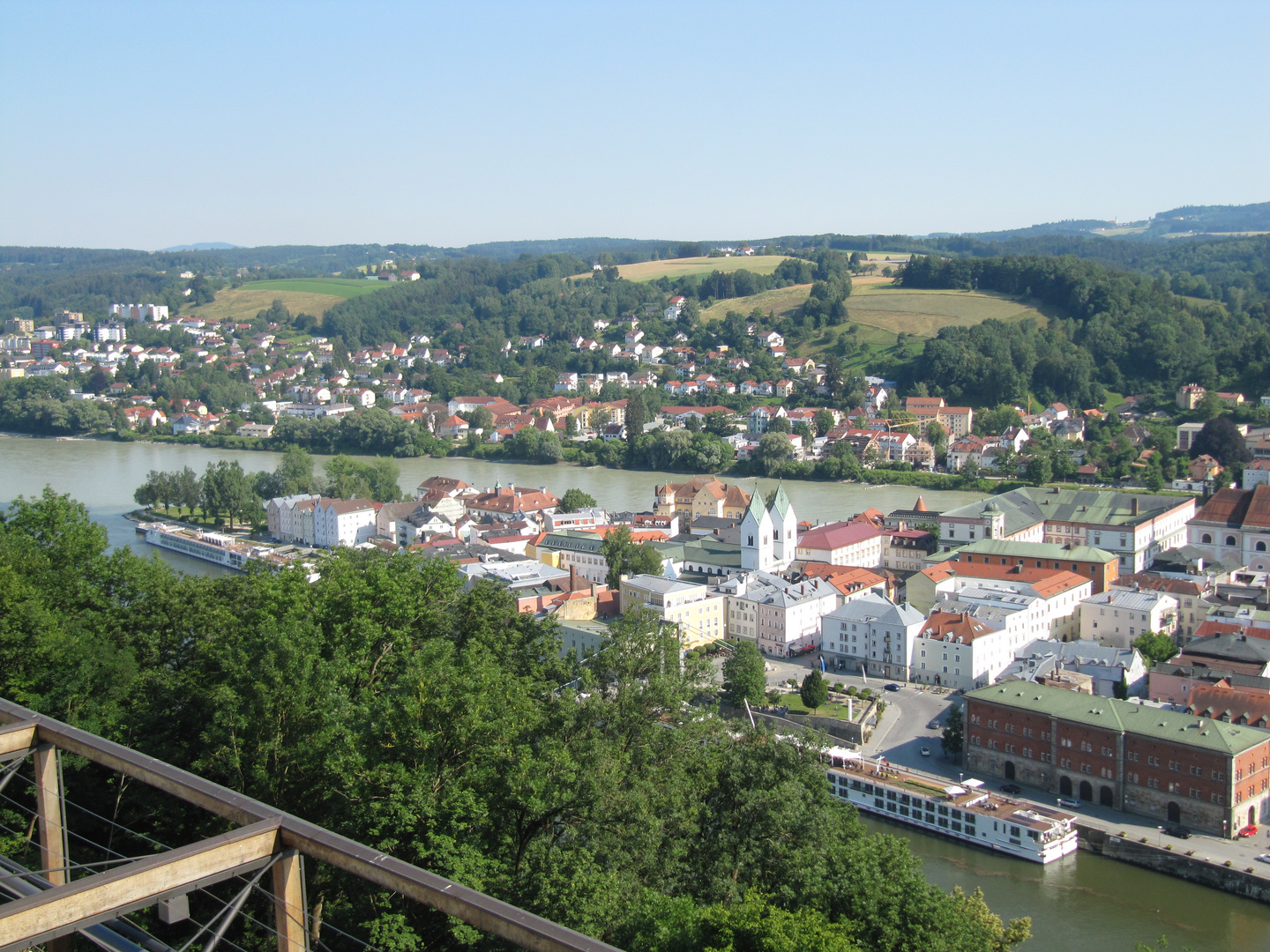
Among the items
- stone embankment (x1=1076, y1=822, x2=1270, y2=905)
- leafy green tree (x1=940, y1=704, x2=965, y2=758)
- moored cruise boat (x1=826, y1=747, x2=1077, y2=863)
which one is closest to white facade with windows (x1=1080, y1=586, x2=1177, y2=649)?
leafy green tree (x1=940, y1=704, x2=965, y2=758)

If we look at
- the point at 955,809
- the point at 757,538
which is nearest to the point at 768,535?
the point at 757,538

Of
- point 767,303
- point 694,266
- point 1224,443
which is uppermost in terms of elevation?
point 694,266

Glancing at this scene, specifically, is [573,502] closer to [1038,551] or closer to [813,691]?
[1038,551]

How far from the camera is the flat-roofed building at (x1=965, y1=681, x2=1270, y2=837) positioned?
8.90 meters

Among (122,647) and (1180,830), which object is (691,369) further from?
A: (122,647)

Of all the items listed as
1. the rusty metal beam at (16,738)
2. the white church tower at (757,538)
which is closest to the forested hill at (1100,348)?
the white church tower at (757,538)

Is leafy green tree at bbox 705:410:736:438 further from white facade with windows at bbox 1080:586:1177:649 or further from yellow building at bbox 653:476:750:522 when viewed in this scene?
white facade with windows at bbox 1080:586:1177:649

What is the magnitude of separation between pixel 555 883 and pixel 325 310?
52177mm

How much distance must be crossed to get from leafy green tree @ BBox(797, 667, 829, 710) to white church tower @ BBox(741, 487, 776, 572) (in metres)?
4.40

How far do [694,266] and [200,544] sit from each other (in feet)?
129

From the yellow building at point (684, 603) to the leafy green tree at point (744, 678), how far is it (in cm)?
174

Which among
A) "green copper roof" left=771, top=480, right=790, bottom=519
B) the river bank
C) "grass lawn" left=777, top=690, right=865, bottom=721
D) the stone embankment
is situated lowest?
the stone embankment

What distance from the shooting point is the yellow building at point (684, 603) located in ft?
44.7

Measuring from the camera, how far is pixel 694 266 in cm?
5522
